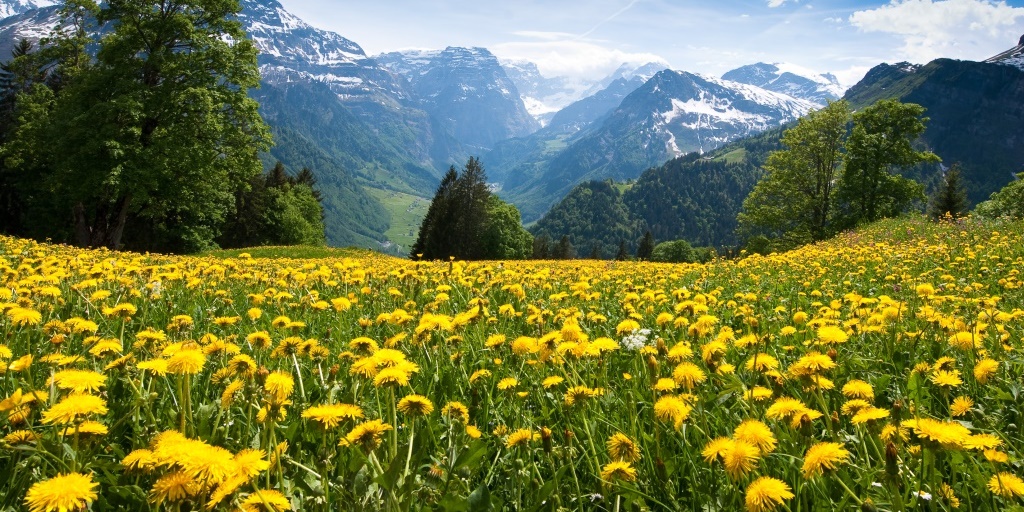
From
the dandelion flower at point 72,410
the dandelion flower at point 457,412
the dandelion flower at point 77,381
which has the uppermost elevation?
the dandelion flower at point 72,410

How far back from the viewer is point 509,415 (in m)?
2.64

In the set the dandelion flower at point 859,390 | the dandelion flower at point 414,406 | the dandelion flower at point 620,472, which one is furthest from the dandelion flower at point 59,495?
the dandelion flower at point 859,390

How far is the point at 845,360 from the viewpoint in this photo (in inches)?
123

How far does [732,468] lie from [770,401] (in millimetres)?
919

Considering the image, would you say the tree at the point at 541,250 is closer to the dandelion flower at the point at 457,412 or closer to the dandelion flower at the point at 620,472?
the dandelion flower at the point at 457,412

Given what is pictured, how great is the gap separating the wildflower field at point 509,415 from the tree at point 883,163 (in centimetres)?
3744

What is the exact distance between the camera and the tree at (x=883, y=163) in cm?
3572

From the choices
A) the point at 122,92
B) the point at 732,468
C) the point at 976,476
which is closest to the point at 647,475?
the point at 732,468

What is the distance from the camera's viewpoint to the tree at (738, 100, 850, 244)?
3879cm

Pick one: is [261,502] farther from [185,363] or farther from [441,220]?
[441,220]

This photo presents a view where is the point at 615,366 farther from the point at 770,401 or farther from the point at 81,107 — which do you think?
the point at 81,107

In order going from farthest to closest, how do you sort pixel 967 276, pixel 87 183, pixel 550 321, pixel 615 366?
pixel 87 183
pixel 967 276
pixel 550 321
pixel 615 366

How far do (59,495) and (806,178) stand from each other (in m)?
46.3

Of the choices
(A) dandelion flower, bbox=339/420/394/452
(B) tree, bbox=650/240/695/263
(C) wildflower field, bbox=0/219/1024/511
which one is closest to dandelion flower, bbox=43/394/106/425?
(C) wildflower field, bbox=0/219/1024/511
